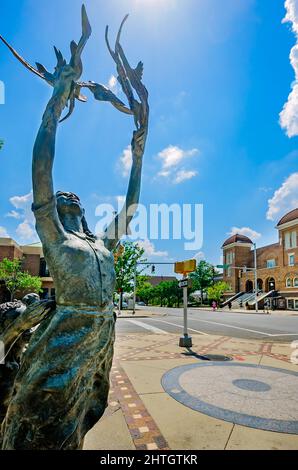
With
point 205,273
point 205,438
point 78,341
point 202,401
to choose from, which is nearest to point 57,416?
point 78,341

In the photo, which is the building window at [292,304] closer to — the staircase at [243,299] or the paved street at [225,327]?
the staircase at [243,299]

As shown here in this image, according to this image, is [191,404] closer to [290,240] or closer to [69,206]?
[69,206]

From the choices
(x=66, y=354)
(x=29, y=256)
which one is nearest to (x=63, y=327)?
(x=66, y=354)

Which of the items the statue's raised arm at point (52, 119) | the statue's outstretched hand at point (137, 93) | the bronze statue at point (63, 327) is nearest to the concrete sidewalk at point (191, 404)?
the bronze statue at point (63, 327)

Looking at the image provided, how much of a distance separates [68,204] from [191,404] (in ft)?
9.80

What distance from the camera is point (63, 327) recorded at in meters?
1.42

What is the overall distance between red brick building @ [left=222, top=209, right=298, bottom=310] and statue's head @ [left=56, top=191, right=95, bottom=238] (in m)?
29.5

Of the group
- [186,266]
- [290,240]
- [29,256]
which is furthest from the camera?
[290,240]

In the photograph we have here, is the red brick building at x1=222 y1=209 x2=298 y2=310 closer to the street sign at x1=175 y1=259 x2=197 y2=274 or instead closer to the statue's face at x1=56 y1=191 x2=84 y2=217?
the street sign at x1=175 y1=259 x2=197 y2=274

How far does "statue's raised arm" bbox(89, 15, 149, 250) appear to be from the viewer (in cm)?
203

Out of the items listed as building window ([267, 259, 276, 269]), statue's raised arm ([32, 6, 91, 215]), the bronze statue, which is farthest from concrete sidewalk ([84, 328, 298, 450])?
building window ([267, 259, 276, 269])

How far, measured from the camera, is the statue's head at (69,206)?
5.94 feet

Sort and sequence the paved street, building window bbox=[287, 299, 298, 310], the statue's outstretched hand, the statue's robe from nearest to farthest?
the statue's robe
the statue's outstretched hand
the paved street
building window bbox=[287, 299, 298, 310]

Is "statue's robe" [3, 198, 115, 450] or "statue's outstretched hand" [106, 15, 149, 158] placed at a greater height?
"statue's outstretched hand" [106, 15, 149, 158]
